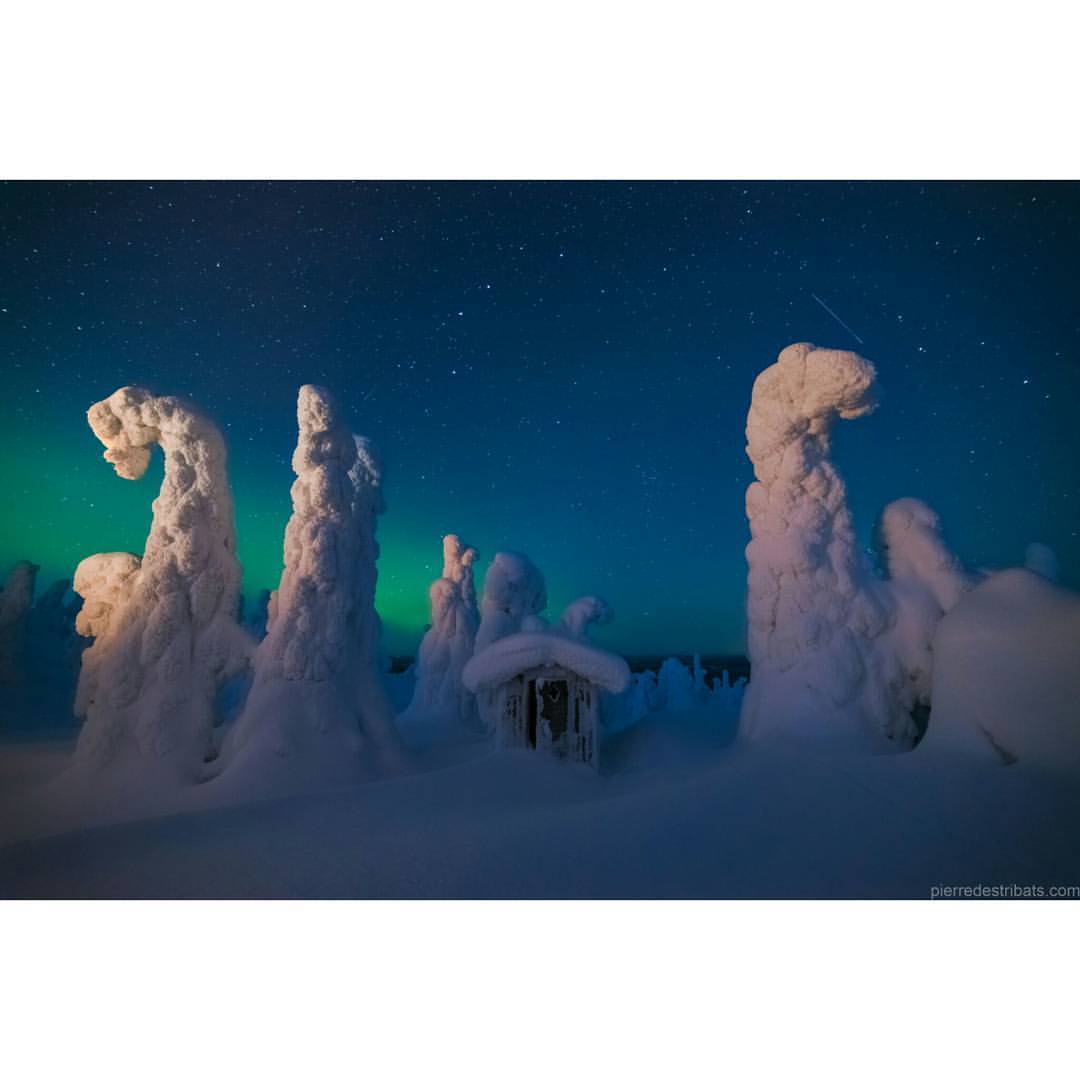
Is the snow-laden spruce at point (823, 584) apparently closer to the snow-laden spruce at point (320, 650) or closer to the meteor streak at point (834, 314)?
the meteor streak at point (834, 314)

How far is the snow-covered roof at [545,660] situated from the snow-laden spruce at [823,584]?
194 cm

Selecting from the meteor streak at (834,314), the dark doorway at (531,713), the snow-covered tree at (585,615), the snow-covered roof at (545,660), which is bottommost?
the dark doorway at (531,713)

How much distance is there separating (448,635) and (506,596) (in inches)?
111

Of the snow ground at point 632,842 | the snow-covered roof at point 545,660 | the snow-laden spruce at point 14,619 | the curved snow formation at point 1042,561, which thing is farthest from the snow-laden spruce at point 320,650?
the snow-laden spruce at point 14,619

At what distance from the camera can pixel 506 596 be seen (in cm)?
1470

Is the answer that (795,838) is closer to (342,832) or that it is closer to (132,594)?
(342,832)

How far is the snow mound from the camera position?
5625mm

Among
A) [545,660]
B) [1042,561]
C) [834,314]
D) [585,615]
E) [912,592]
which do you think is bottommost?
[545,660]

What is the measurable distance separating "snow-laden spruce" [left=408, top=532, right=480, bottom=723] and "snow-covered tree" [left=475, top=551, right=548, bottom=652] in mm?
1835

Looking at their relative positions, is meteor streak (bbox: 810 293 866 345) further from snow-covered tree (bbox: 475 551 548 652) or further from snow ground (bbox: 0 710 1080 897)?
snow-covered tree (bbox: 475 551 548 652)

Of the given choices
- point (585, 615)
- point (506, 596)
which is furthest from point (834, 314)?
point (506, 596)

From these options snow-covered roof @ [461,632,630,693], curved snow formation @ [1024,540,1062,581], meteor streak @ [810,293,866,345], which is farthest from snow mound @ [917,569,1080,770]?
snow-covered roof @ [461,632,630,693]

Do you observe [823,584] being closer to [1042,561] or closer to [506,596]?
[1042,561]

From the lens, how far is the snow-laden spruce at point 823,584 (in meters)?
7.98
